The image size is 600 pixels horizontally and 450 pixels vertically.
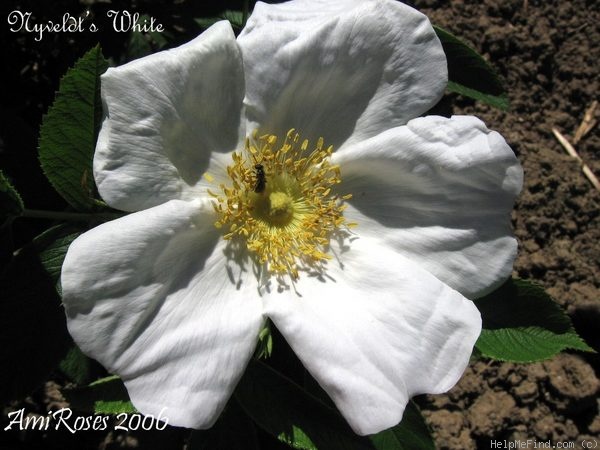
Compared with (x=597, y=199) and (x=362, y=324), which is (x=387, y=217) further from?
(x=597, y=199)

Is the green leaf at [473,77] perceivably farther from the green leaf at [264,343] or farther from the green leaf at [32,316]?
the green leaf at [32,316]

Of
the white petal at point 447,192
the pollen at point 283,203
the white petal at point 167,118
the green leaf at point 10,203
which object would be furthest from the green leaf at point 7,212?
the white petal at point 447,192

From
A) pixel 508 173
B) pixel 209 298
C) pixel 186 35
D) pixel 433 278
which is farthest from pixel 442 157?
pixel 186 35

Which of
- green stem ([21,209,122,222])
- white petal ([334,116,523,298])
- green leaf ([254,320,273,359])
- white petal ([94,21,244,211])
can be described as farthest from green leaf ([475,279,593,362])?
green stem ([21,209,122,222])

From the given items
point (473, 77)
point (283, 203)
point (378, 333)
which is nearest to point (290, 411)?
point (378, 333)

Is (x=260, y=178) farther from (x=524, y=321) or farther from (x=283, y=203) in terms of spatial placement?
(x=524, y=321)

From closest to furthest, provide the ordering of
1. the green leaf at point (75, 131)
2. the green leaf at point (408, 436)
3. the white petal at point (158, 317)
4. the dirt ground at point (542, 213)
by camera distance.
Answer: the white petal at point (158, 317) → the green leaf at point (75, 131) → the green leaf at point (408, 436) → the dirt ground at point (542, 213)
